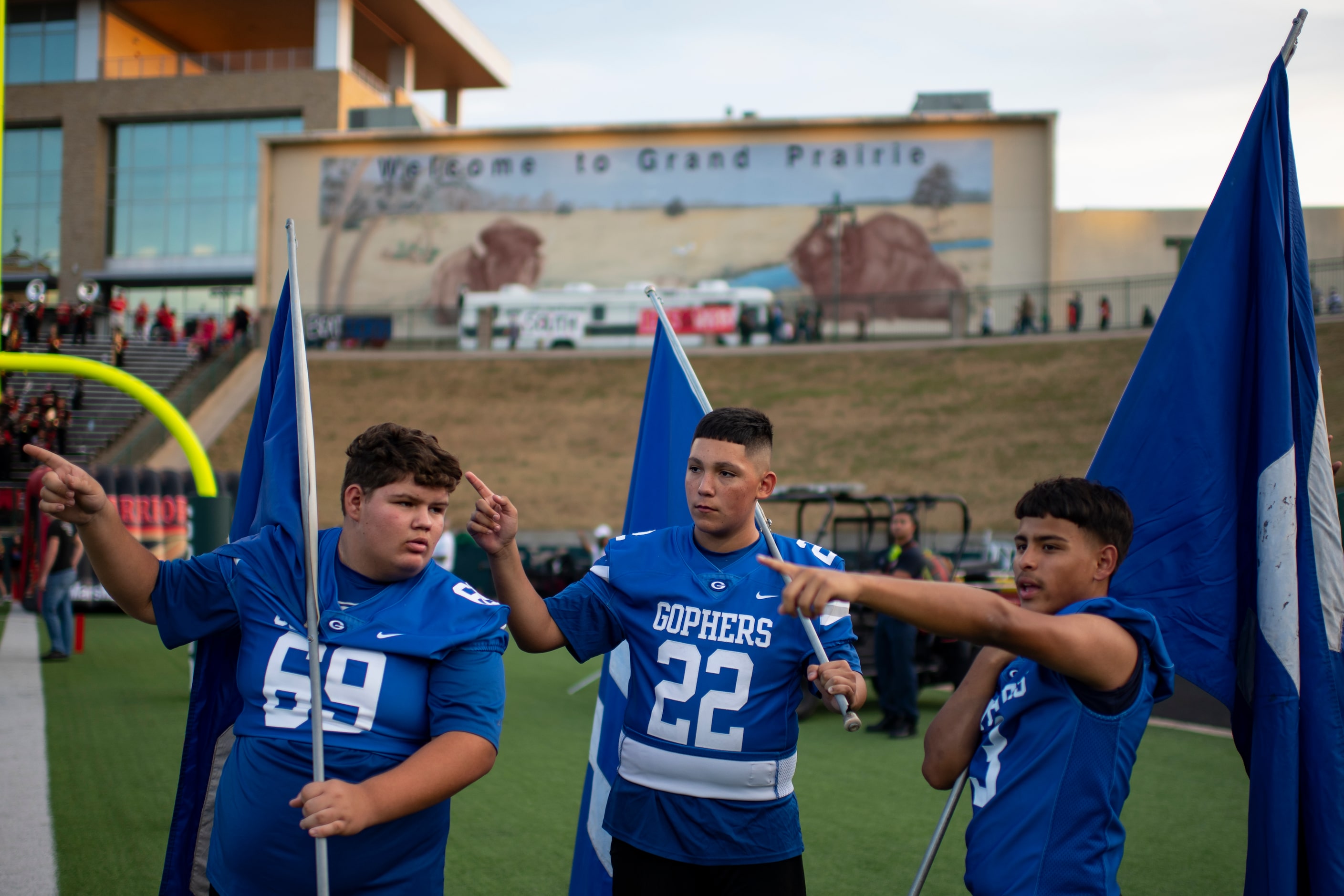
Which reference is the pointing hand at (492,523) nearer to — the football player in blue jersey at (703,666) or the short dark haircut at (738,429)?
the football player in blue jersey at (703,666)

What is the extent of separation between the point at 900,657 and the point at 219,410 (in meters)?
31.6

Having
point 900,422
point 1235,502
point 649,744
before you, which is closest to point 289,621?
point 649,744

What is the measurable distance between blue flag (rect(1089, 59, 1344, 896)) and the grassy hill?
24.6m

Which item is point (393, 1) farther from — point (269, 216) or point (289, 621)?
point (289, 621)

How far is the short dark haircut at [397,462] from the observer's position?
2.62 m

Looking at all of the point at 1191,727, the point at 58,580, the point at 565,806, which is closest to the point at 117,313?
the point at 58,580

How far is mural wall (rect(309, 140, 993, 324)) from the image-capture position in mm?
41750

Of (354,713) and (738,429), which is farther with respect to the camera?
(738,429)

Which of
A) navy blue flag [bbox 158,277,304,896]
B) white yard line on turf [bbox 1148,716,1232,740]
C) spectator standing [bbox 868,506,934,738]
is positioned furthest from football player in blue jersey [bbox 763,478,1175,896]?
white yard line on turf [bbox 1148,716,1232,740]

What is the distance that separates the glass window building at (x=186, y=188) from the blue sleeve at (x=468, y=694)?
50361 mm

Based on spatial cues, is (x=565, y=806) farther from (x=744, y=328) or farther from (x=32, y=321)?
(x=32, y=321)

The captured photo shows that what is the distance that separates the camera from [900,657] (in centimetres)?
923

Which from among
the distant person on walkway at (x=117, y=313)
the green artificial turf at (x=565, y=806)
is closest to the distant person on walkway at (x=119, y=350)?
the distant person on walkway at (x=117, y=313)

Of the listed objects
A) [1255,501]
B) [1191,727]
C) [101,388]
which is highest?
[101,388]
